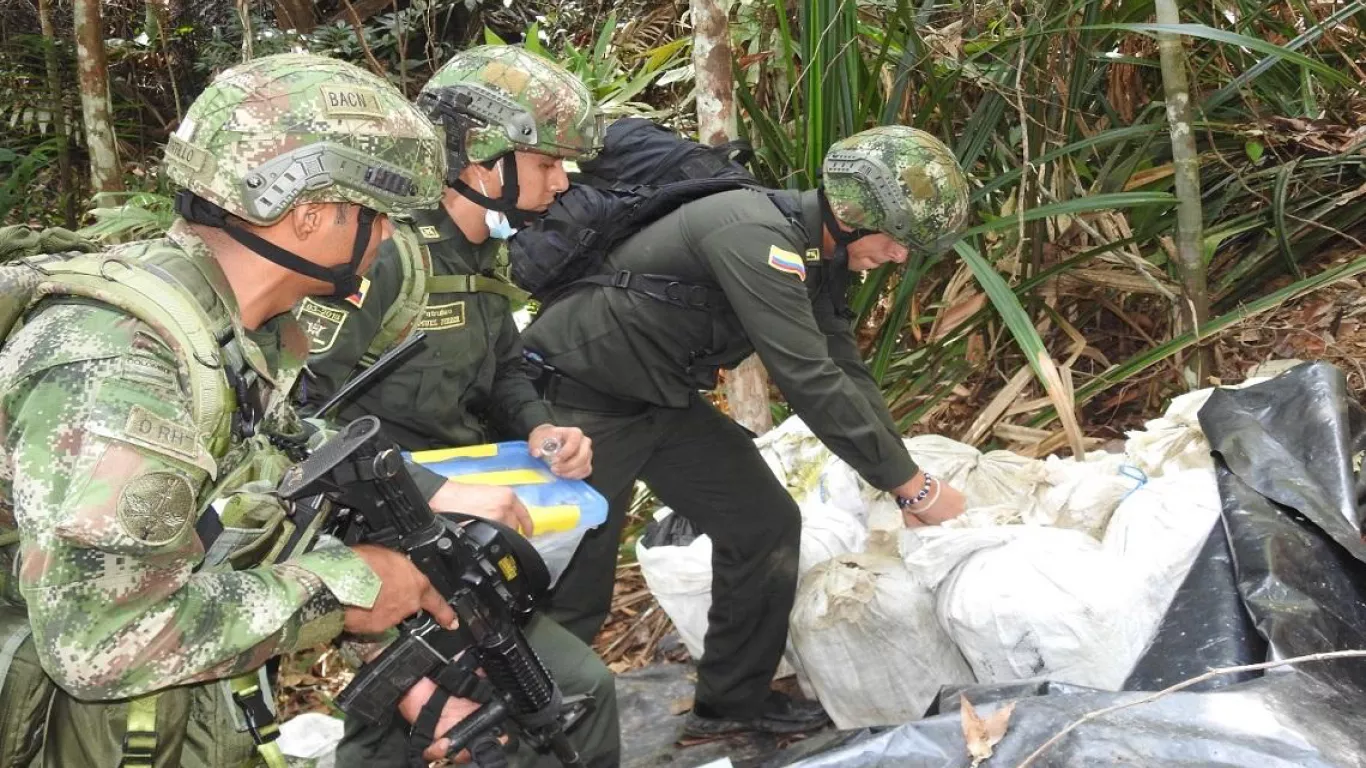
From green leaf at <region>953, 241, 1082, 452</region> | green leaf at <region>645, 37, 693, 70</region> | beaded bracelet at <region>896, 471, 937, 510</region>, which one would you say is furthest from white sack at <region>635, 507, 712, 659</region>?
green leaf at <region>645, 37, 693, 70</region>

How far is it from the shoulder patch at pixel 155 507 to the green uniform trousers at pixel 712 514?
166 centimetres

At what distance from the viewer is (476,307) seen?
2809 millimetres

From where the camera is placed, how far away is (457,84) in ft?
9.52

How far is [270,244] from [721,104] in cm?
230

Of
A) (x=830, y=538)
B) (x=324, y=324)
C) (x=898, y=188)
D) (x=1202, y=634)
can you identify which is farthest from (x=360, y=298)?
(x=1202, y=634)

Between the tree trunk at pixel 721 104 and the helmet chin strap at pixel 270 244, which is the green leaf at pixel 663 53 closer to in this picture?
the tree trunk at pixel 721 104

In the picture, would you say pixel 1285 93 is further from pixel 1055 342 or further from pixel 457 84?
pixel 457 84

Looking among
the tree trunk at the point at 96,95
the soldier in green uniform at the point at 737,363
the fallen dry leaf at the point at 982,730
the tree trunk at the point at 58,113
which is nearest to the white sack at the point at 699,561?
the soldier in green uniform at the point at 737,363

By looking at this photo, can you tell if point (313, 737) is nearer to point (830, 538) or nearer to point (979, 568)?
point (830, 538)

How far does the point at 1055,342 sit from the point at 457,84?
240cm

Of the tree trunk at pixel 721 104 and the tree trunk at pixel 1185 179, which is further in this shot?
the tree trunk at pixel 721 104

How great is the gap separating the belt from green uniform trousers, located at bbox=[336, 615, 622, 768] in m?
0.74

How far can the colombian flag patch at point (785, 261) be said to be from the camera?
2.86 metres

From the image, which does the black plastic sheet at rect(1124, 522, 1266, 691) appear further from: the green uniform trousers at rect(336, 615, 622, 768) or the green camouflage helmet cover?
the green camouflage helmet cover
